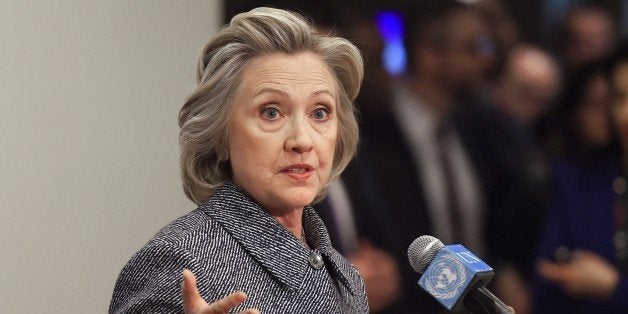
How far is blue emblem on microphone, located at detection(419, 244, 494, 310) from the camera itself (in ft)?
5.45

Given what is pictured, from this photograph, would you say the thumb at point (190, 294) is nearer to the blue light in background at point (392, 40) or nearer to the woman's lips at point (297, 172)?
the woman's lips at point (297, 172)

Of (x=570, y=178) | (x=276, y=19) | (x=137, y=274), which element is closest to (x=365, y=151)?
(x=570, y=178)

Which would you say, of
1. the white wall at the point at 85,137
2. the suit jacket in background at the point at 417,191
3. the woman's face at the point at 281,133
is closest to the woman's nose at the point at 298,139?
the woman's face at the point at 281,133

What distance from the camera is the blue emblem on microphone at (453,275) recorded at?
1.66 m

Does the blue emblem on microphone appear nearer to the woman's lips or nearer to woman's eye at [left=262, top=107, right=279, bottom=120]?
the woman's lips

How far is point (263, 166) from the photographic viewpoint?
6.39ft

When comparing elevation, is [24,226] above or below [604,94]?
below

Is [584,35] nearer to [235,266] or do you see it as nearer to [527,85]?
[527,85]

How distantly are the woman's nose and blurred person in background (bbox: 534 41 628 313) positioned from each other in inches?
72.3

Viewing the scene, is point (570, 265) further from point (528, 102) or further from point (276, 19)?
point (276, 19)

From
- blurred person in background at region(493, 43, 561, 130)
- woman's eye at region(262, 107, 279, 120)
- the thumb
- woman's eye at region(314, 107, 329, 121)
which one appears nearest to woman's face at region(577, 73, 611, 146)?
blurred person in background at region(493, 43, 561, 130)

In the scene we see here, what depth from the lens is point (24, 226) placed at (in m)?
3.26

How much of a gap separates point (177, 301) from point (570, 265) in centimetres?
219

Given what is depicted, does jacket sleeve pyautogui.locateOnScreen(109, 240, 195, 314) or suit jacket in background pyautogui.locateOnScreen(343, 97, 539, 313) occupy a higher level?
jacket sleeve pyautogui.locateOnScreen(109, 240, 195, 314)
